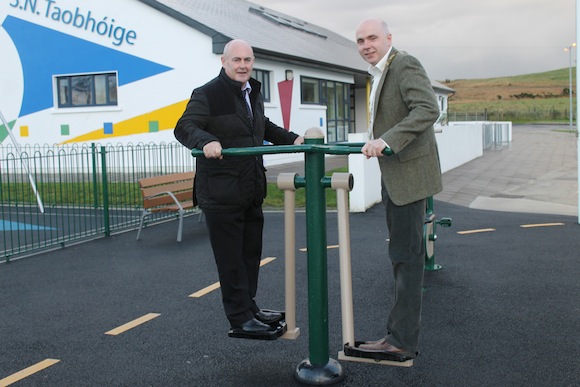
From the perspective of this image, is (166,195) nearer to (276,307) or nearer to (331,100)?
(276,307)

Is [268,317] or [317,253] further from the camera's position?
[268,317]

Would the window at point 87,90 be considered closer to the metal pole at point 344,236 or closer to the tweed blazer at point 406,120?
the tweed blazer at point 406,120

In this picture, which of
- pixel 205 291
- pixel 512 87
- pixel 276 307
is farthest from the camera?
pixel 512 87

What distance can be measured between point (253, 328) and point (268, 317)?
0.67 ft

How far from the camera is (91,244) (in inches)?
362

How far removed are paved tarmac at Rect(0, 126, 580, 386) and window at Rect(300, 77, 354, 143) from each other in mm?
14132

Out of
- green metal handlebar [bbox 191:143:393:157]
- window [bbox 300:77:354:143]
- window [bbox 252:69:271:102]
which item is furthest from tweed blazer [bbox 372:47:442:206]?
window [bbox 300:77:354:143]

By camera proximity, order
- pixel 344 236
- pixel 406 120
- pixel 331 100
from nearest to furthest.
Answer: pixel 406 120
pixel 344 236
pixel 331 100

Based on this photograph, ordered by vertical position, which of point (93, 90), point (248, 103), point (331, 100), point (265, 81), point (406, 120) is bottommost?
point (406, 120)

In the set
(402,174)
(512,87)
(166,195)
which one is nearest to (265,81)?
(166,195)

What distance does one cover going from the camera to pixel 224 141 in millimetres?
4234

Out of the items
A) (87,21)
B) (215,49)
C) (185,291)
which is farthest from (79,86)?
(185,291)

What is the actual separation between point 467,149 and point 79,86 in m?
12.9

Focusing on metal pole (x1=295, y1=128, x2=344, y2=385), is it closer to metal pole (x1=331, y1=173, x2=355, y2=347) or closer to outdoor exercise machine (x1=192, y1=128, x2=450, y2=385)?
outdoor exercise machine (x1=192, y1=128, x2=450, y2=385)
